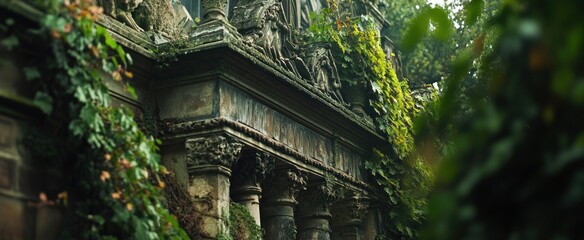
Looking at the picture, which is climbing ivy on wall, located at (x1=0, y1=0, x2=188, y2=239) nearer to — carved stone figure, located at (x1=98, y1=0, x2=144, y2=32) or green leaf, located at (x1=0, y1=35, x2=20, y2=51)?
green leaf, located at (x1=0, y1=35, x2=20, y2=51)

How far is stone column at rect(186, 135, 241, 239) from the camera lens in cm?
912

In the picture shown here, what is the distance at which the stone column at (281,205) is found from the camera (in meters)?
11.0

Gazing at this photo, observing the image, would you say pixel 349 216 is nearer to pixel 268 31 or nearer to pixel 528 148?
pixel 268 31

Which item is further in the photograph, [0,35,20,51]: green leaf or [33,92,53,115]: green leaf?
[33,92,53,115]: green leaf

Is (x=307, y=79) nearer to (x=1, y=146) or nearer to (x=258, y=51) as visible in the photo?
(x=258, y=51)

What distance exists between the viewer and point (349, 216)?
1325 centimetres

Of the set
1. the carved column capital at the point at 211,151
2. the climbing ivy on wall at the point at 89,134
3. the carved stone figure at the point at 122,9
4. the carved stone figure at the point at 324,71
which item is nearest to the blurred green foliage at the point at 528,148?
the climbing ivy on wall at the point at 89,134

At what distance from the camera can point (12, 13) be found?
6.54 metres

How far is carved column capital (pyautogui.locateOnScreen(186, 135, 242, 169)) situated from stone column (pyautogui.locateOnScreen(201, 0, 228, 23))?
1.57 m

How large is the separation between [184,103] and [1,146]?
140 inches

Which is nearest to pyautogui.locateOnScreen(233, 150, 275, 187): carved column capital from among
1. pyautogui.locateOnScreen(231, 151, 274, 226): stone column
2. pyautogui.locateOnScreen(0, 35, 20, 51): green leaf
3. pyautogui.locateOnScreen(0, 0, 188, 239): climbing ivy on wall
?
pyautogui.locateOnScreen(231, 151, 274, 226): stone column

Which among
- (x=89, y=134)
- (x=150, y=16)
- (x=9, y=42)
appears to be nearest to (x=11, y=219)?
(x=89, y=134)

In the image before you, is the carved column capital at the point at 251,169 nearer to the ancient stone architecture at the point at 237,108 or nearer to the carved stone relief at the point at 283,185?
the ancient stone architecture at the point at 237,108

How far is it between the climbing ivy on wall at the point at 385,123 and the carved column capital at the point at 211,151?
453cm
